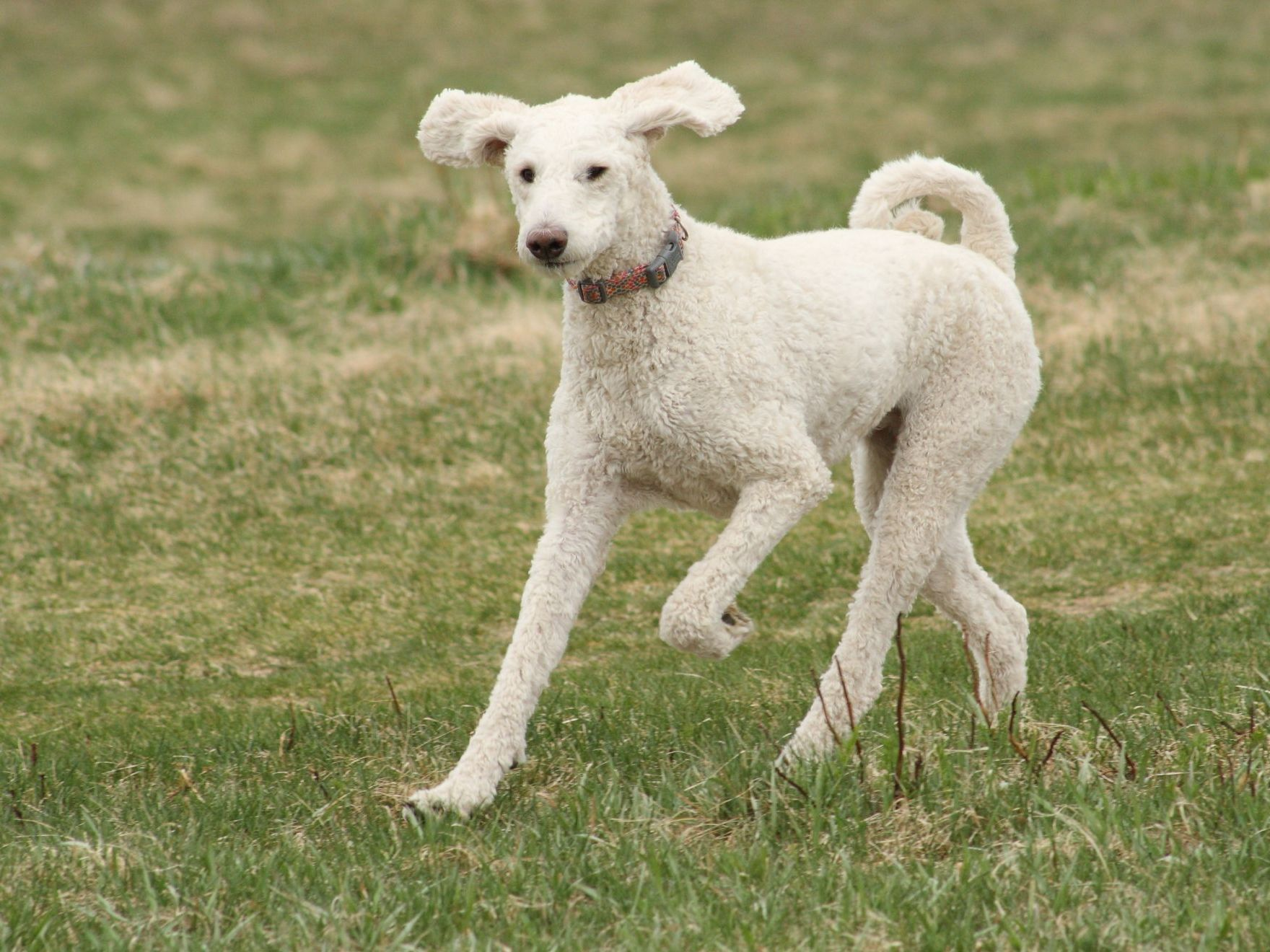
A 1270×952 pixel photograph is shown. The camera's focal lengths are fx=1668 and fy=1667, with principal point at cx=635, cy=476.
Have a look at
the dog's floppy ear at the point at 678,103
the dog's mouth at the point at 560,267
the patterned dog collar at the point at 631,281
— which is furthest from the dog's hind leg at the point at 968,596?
the dog's mouth at the point at 560,267

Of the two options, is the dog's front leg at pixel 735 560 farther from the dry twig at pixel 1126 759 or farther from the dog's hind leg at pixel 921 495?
the dry twig at pixel 1126 759

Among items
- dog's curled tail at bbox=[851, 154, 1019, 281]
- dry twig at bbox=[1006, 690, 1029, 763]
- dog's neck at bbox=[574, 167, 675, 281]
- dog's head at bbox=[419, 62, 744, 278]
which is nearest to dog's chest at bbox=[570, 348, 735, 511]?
dog's neck at bbox=[574, 167, 675, 281]

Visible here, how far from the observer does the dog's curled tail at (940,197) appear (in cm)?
546

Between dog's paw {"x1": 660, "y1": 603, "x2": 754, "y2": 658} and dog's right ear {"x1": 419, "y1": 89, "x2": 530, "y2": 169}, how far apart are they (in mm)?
1412

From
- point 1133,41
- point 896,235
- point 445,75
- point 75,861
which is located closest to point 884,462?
point 896,235

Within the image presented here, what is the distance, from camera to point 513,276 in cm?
1146

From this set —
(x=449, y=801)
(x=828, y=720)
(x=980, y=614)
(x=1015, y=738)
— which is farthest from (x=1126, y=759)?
(x=449, y=801)

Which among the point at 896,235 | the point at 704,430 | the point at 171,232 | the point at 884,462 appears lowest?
the point at 171,232

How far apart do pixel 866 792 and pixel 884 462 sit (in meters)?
1.54

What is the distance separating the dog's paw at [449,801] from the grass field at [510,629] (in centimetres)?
6

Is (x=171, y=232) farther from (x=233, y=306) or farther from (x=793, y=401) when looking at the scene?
(x=793, y=401)

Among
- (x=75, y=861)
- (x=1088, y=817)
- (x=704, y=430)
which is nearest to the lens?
(x=1088, y=817)

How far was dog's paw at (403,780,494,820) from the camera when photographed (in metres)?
4.30

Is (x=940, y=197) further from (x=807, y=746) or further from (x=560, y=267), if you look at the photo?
(x=807, y=746)
